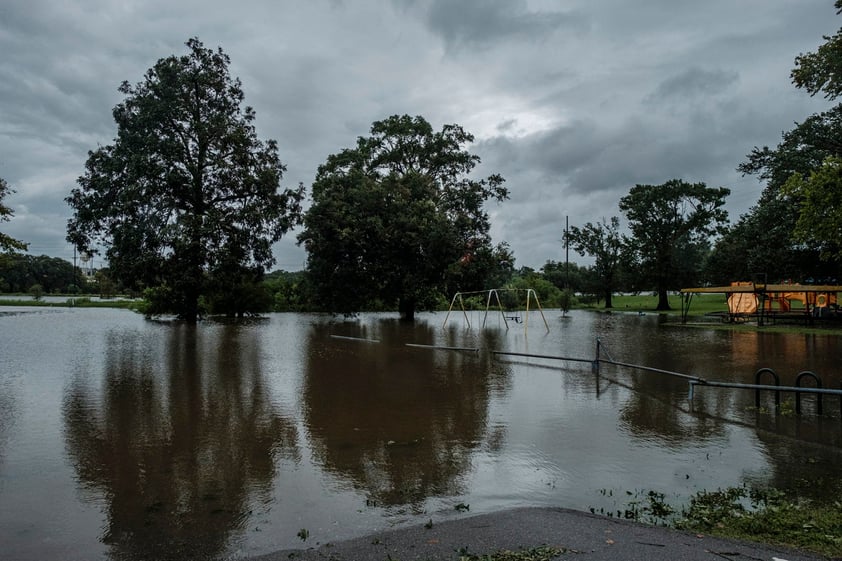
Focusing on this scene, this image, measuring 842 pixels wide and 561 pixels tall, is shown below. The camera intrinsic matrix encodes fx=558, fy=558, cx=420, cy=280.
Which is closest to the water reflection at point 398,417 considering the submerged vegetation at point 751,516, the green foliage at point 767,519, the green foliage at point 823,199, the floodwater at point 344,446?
the floodwater at point 344,446

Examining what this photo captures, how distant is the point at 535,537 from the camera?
435 centimetres

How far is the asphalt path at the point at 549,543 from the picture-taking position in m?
3.94

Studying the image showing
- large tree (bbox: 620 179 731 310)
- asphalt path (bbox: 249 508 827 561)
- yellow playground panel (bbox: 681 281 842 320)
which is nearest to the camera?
asphalt path (bbox: 249 508 827 561)

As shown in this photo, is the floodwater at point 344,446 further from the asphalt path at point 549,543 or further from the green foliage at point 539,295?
the green foliage at point 539,295

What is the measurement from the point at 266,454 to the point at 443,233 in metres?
24.5

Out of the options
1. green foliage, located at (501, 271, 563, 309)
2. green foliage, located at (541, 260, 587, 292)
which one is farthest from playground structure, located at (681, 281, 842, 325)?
green foliage, located at (541, 260, 587, 292)

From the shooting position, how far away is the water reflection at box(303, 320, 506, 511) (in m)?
6.05

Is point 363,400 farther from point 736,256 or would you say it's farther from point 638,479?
point 736,256

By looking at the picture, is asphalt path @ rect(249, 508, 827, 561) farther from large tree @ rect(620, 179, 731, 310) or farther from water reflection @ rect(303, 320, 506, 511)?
large tree @ rect(620, 179, 731, 310)

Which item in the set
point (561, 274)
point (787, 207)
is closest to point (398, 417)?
point (787, 207)

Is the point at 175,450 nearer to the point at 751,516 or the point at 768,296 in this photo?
the point at 751,516

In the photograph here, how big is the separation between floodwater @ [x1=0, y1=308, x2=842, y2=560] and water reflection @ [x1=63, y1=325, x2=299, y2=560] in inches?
1.0

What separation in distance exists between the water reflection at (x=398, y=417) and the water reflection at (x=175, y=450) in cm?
79

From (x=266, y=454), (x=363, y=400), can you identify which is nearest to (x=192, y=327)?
(x=363, y=400)
